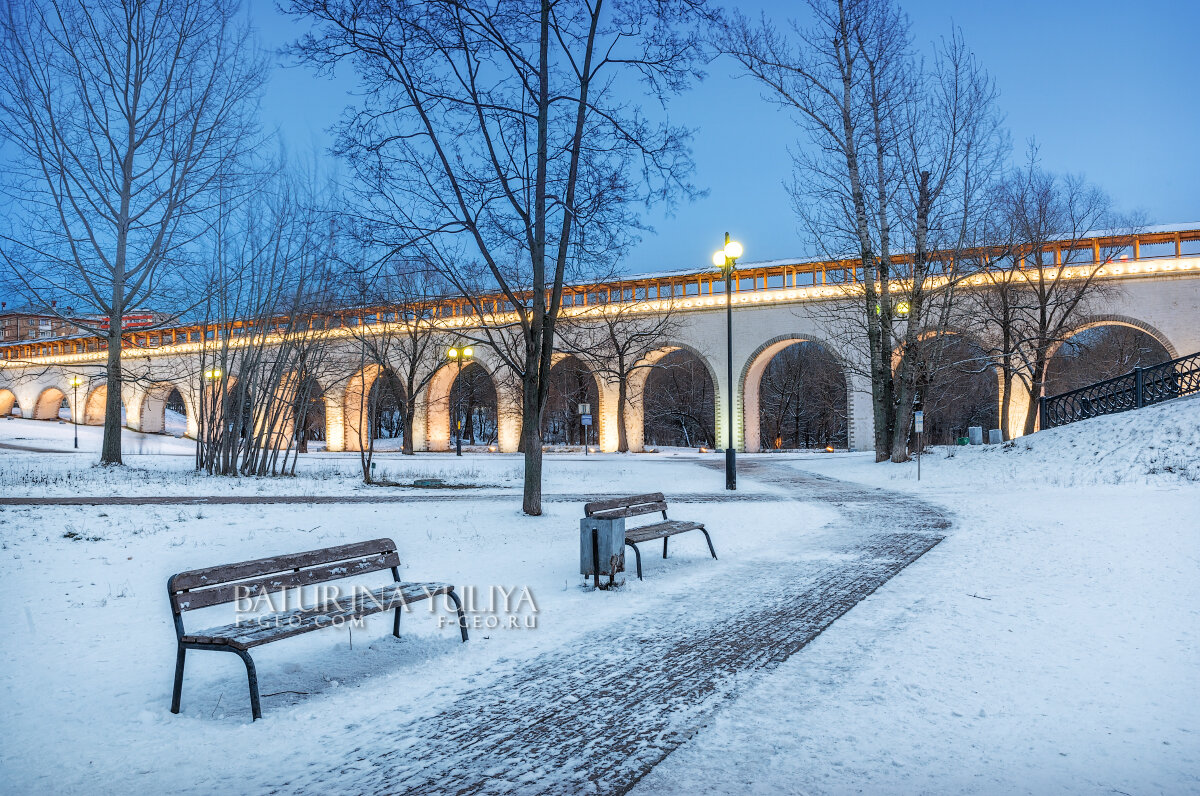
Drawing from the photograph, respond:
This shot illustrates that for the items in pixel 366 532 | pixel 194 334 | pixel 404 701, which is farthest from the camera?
pixel 194 334

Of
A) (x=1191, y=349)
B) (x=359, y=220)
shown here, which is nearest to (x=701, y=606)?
(x=359, y=220)

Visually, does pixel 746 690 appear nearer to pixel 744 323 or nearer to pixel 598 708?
pixel 598 708

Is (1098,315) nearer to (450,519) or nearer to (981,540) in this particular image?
(981,540)

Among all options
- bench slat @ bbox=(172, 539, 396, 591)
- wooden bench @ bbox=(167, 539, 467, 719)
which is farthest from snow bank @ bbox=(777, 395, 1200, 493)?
bench slat @ bbox=(172, 539, 396, 591)

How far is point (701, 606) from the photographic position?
5.84 metres

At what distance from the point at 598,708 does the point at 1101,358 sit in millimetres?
50343

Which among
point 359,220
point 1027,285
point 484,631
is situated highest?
point 1027,285

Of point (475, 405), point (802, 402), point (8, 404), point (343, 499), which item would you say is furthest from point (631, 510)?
point (8, 404)

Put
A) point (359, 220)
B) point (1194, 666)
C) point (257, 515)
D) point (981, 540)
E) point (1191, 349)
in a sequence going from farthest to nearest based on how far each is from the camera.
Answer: point (1191, 349), point (257, 515), point (359, 220), point (981, 540), point (1194, 666)

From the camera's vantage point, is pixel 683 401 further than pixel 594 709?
Yes

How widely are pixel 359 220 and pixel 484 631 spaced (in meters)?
6.75

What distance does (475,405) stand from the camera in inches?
2311

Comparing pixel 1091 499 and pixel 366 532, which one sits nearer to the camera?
pixel 366 532

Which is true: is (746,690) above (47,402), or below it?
below
